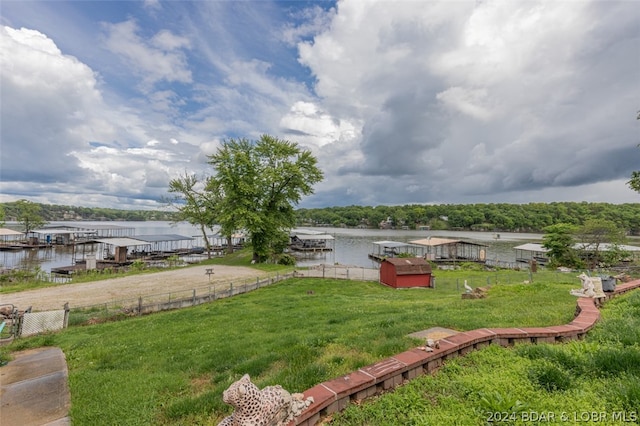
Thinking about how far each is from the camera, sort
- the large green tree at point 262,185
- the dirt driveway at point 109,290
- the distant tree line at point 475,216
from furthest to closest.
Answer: the distant tree line at point 475,216 < the large green tree at point 262,185 < the dirt driveway at point 109,290

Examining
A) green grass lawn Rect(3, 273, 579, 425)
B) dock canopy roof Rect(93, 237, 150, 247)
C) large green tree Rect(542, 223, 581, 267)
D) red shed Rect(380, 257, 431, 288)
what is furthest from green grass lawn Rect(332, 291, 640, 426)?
dock canopy roof Rect(93, 237, 150, 247)

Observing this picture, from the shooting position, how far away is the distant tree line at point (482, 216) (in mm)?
93625

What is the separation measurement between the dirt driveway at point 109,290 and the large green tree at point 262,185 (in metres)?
7.28

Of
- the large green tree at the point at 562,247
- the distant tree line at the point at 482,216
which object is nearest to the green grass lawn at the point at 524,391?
the large green tree at the point at 562,247

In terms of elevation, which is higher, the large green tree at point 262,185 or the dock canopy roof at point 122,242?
the large green tree at point 262,185

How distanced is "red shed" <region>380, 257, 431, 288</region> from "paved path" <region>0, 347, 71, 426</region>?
1935cm

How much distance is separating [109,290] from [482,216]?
12552cm

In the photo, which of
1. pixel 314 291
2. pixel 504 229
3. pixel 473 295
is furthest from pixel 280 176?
pixel 504 229

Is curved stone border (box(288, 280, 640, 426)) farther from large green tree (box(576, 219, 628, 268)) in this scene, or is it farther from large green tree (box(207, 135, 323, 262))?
large green tree (box(576, 219, 628, 268))

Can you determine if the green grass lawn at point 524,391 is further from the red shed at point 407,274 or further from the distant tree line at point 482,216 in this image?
the distant tree line at point 482,216

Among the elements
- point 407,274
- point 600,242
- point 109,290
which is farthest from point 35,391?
point 600,242

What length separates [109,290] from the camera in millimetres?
17500

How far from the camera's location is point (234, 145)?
3247 centimetres

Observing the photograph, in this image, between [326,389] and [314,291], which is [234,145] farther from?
[326,389]
